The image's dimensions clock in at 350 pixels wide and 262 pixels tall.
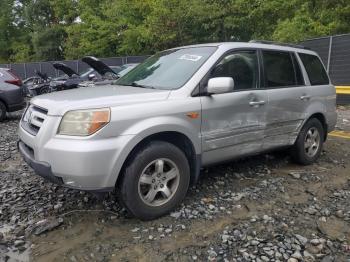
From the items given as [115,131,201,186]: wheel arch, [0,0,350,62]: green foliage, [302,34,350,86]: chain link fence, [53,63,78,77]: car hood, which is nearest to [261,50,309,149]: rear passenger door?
[115,131,201,186]: wheel arch

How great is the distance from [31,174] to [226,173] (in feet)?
9.14

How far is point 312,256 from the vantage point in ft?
10.6

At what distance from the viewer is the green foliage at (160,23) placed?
58.9 feet

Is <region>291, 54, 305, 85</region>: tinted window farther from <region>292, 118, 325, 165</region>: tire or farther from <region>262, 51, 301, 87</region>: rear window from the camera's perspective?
<region>292, 118, 325, 165</region>: tire

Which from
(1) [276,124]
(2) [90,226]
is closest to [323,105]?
(1) [276,124]

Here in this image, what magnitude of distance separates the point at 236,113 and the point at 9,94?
8063 millimetres

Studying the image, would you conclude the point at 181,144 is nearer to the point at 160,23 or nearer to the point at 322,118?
the point at 322,118

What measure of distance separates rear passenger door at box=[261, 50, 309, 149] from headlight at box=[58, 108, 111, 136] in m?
2.31

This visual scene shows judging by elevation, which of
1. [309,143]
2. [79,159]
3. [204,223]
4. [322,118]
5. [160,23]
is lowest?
[204,223]

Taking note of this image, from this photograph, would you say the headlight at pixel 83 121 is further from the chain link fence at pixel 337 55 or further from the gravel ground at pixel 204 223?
the chain link fence at pixel 337 55

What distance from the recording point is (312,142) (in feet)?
18.6

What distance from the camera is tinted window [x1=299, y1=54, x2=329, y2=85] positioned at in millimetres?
5523

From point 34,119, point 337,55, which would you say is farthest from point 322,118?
point 337,55

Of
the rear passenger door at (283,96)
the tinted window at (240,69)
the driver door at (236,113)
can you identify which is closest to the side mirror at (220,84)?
the driver door at (236,113)
